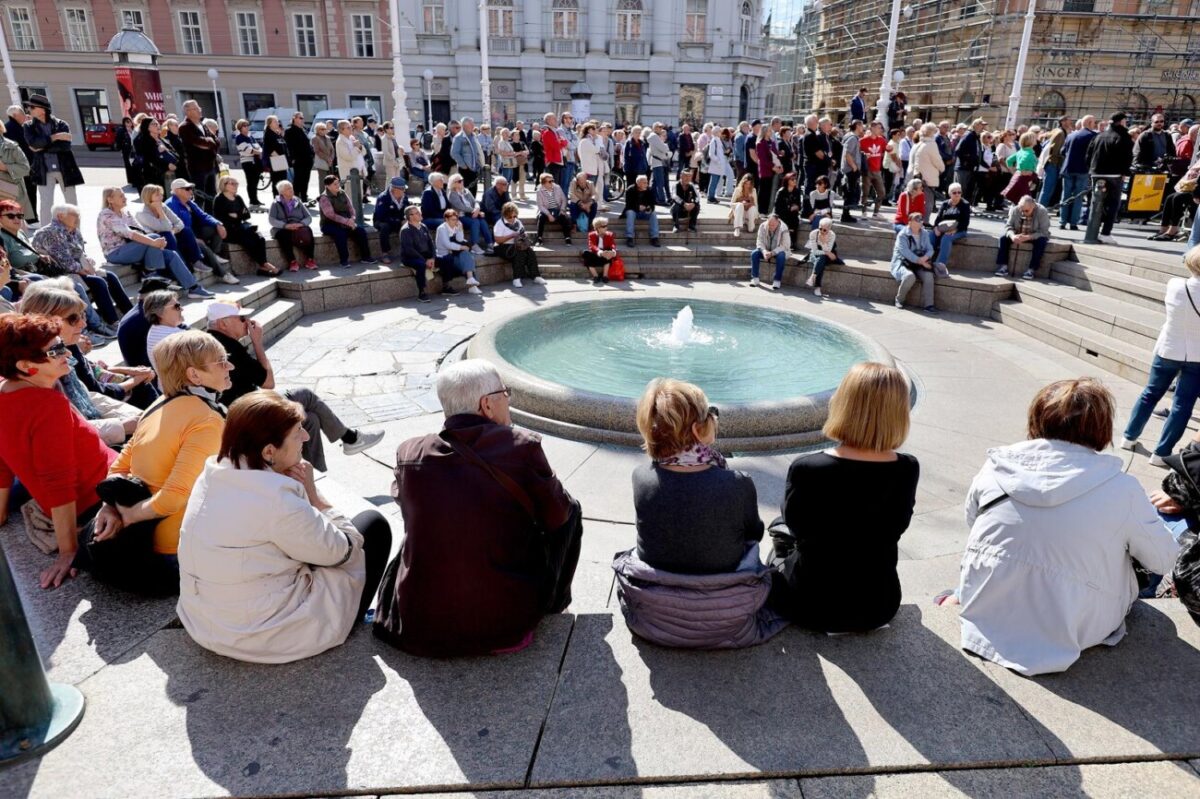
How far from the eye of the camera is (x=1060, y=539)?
2.96 m

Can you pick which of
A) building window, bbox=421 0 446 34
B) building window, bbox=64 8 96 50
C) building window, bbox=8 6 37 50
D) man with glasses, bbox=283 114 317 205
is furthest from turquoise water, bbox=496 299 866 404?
building window, bbox=8 6 37 50

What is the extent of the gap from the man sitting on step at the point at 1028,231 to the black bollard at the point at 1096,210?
2.69 ft

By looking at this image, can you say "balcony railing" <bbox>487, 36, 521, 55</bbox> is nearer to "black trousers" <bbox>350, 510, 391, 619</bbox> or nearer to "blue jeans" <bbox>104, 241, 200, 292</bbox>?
"blue jeans" <bbox>104, 241, 200, 292</bbox>

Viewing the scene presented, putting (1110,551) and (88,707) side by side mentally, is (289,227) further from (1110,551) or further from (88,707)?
(1110,551)

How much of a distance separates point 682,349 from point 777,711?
6304mm

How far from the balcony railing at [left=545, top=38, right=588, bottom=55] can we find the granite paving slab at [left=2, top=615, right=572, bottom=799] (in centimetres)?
4188

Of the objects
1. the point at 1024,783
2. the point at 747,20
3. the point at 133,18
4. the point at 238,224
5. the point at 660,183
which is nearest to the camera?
the point at 1024,783

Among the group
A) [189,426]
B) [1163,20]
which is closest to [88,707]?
[189,426]

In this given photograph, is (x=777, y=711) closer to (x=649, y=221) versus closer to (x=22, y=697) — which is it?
(x=22, y=697)

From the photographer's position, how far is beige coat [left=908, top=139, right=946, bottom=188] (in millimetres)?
13555

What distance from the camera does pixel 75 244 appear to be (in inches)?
320

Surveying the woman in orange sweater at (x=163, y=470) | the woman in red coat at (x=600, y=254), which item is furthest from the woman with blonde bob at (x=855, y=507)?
the woman in red coat at (x=600, y=254)

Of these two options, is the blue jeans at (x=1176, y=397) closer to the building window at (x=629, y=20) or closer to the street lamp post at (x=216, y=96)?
the street lamp post at (x=216, y=96)

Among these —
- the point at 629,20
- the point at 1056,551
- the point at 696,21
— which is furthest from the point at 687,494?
the point at 696,21
